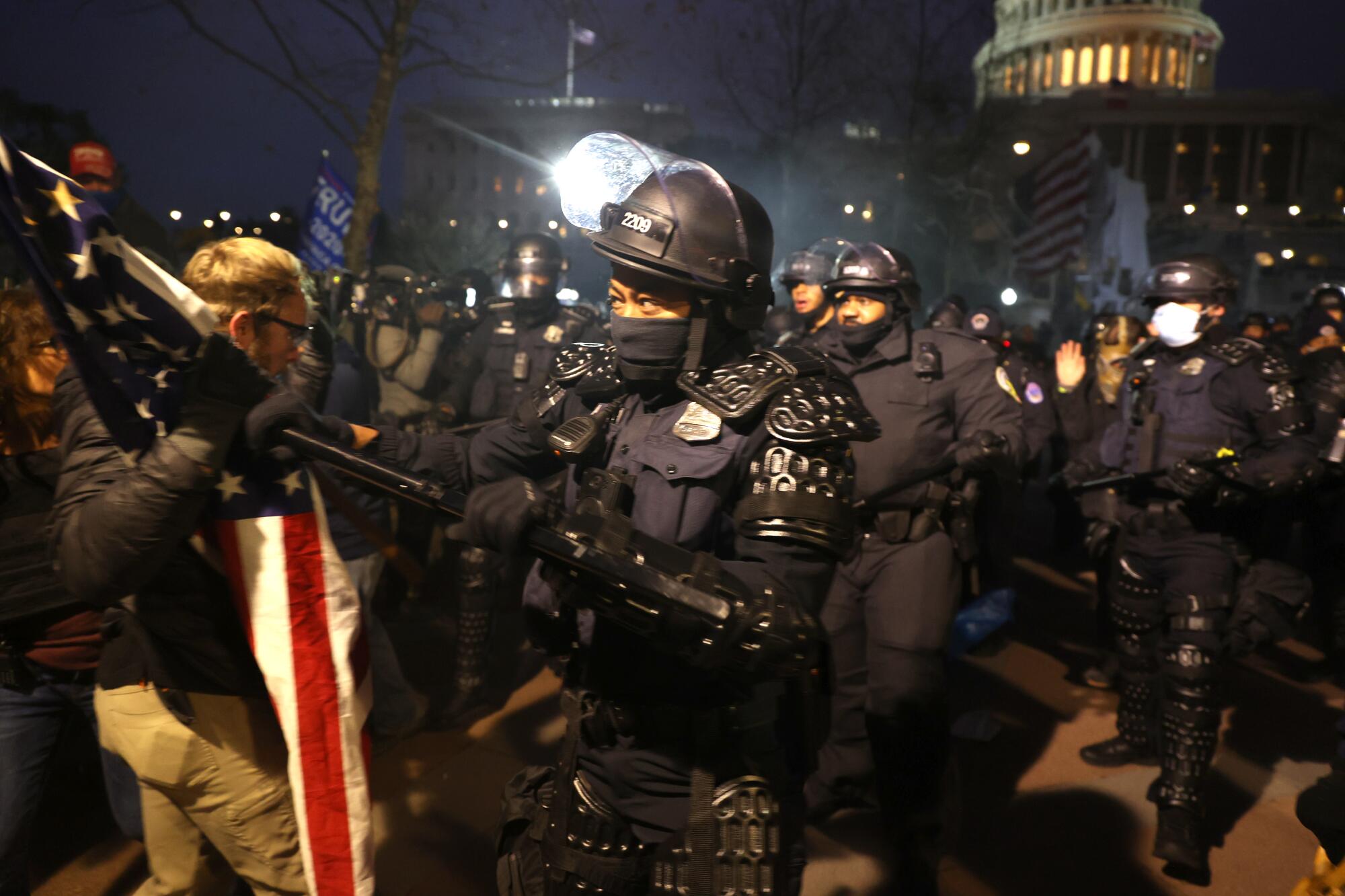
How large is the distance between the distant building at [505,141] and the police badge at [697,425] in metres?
72.4

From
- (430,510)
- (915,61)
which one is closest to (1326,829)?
(430,510)

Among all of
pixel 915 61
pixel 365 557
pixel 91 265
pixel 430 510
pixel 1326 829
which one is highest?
pixel 915 61

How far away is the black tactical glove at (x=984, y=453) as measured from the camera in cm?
434

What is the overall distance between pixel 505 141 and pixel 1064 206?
73346 millimetres

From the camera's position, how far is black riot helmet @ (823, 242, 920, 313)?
473 cm

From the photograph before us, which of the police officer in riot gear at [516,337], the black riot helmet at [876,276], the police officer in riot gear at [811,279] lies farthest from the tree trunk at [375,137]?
the black riot helmet at [876,276]

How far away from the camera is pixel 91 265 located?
2059mm

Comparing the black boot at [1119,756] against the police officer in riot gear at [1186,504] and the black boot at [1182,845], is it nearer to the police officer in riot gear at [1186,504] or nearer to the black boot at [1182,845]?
the police officer in riot gear at [1186,504]

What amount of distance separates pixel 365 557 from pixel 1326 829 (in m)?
4.00

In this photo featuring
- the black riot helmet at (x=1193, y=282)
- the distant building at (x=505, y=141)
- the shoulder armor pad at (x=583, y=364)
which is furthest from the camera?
the distant building at (x=505, y=141)

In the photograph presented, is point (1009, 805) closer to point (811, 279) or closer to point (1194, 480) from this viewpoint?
point (1194, 480)

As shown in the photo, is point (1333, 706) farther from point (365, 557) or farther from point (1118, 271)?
point (1118, 271)

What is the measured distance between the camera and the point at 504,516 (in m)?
1.94

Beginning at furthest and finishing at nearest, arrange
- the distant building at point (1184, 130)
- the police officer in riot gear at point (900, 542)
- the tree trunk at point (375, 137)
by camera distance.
A: the distant building at point (1184, 130), the tree trunk at point (375, 137), the police officer in riot gear at point (900, 542)
